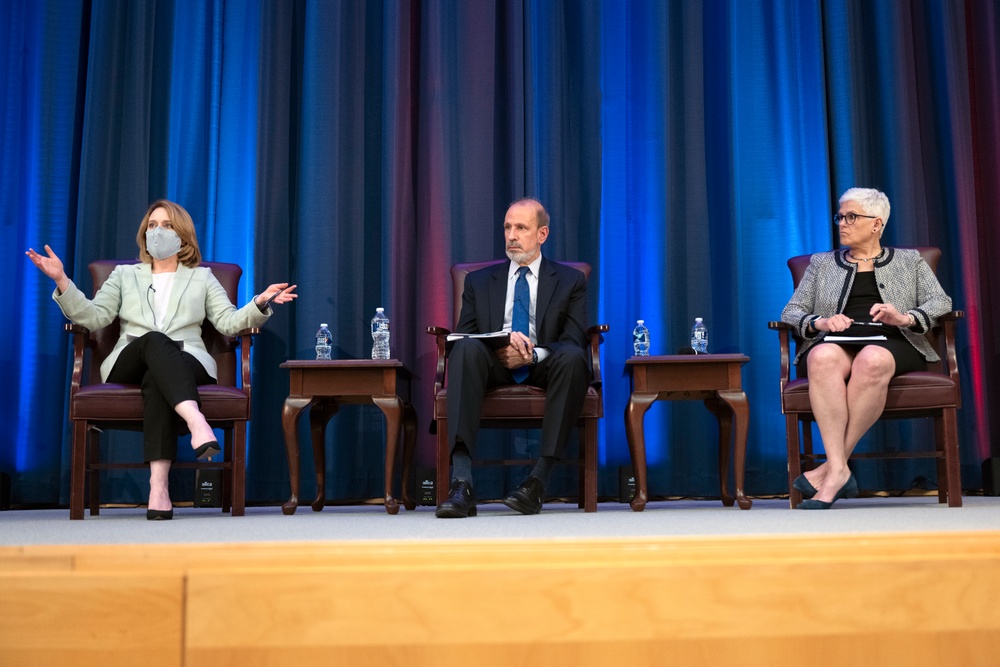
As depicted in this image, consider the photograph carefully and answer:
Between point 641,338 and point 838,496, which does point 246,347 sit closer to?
point 641,338

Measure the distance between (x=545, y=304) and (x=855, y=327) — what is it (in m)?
1.15

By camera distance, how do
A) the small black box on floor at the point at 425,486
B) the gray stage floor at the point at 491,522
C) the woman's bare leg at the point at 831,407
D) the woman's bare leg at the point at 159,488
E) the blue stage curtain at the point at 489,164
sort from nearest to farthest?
the gray stage floor at the point at 491,522 < the woman's bare leg at the point at 159,488 < the woman's bare leg at the point at 831,407 < the small black box on floor at the point at 425,486 < the blue stage curtain at the point at 489,164

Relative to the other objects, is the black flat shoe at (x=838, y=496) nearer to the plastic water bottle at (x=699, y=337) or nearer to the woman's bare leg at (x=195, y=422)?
the plastic water bottle at (x=699, y=337)

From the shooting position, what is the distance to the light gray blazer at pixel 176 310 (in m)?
3.37

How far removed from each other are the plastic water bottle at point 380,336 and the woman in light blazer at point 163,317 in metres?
0.50

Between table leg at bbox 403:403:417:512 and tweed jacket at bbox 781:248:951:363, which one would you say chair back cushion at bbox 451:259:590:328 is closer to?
table leg at bbox 403:403:417:512

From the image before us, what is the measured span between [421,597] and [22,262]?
3767 mm

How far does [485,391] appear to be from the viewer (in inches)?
124

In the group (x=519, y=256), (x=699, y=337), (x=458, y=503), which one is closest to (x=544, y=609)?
(x=458, y=503)

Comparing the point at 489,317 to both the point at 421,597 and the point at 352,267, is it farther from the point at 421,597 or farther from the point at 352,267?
the point at 421,597

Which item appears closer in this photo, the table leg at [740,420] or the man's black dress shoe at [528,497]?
the man's black dress shoe at [528,497]

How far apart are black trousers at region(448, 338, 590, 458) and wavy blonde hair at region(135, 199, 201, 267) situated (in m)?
1.17

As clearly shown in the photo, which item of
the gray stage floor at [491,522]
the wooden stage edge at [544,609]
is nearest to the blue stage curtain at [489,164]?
the gray stage floor at [491,522]

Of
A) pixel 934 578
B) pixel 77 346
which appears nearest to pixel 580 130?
pixel 77 346
